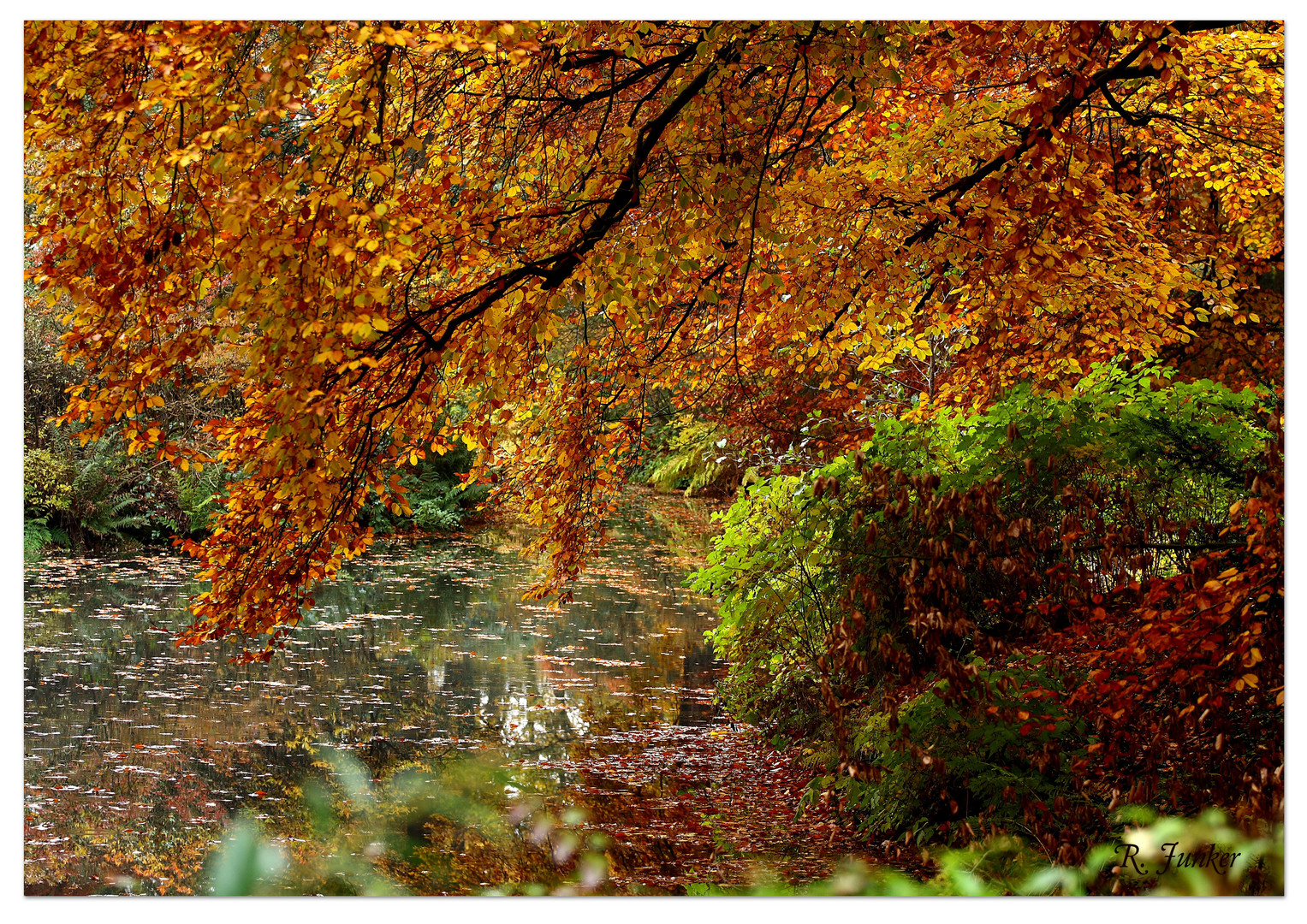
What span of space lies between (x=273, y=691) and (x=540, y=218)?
3.83m

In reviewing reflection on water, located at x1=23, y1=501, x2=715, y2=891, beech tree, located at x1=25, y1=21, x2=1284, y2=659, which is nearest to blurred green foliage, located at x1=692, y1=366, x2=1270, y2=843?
beech tree, located at x1=25, y1=21, x2=1284, y2=659

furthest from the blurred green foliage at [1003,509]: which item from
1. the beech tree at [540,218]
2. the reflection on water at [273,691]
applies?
the reflection on water at [273,691]

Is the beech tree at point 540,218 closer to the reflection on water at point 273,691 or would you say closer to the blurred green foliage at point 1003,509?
the blurred green foliage at point 1003,509

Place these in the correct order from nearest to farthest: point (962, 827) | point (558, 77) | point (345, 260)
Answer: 1. point (345, 260)
2. point (962, 827)
3. point (558, 77)

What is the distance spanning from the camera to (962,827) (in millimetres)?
3637

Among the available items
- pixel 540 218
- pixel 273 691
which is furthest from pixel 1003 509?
pixel 273 691

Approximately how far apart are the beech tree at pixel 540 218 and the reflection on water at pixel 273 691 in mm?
1166

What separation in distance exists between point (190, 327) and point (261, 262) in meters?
0.39

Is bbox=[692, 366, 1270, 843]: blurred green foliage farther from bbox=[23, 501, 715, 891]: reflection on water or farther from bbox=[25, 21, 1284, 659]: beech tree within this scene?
bbox=[23, 501, 715, 891]: reflection on water

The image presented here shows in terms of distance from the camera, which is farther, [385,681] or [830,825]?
[385,681]

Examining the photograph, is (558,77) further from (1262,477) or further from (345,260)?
(1262,477)

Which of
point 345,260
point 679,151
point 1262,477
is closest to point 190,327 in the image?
point 345,260

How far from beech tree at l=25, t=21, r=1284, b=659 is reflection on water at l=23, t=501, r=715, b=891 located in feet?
3.83

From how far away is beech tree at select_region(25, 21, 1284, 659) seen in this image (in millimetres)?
2842
